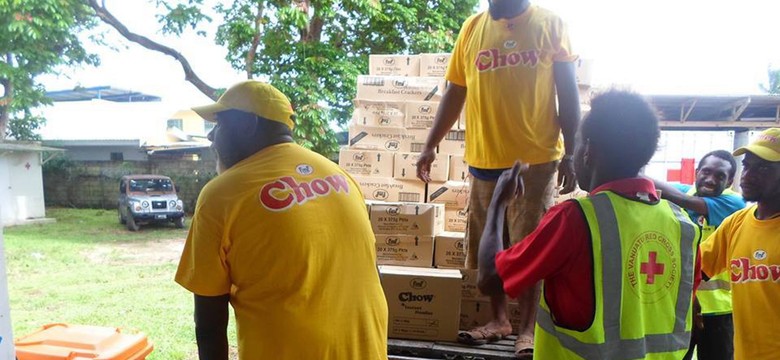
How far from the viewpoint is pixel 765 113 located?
34.6 feet

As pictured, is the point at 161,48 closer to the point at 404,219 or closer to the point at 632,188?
the point at 404,219

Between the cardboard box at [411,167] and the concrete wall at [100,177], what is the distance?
Answer: 14.5 metres

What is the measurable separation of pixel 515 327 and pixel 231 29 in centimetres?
758

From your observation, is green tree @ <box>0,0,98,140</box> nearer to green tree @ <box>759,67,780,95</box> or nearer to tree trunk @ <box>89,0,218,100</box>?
tree trunk @ <box>89,0,218,100</box>

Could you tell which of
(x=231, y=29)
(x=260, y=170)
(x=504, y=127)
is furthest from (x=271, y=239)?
(x=231, y=29)

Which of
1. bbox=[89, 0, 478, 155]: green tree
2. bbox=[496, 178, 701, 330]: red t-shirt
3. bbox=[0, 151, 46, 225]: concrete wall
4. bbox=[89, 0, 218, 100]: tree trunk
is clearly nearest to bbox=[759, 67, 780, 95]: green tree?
bbox=[89, 0, 478, 155]: green tree

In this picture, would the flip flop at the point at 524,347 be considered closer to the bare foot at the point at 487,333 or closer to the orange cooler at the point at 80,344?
the bare foot at the point at 487,333

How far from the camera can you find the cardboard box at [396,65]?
4.09 m

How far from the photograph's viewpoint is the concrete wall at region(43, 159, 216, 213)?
1691 centimetres

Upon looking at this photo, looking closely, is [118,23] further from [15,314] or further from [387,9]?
[15,314]

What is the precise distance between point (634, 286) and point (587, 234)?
0.20 meters

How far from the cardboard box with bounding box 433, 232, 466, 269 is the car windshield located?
43.7 ft

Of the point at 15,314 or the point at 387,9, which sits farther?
the point at 387,9

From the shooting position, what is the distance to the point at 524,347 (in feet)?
6.71
